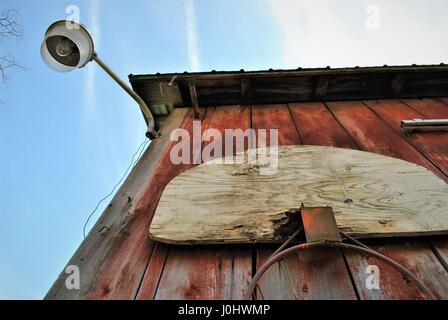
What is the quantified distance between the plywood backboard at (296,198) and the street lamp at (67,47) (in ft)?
3.84

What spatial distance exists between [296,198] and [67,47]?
1.94m

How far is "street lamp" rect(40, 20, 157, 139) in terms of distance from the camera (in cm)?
208

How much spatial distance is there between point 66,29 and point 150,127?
3.22 ft

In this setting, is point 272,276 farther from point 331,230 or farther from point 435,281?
point 435,281

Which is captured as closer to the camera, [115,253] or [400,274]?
[400,274]

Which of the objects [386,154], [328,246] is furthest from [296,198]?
[386,154]

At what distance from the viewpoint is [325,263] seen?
1.43 meters

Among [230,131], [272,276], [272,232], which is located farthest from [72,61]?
[272,276]

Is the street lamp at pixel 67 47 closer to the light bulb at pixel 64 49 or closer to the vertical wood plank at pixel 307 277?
the light bulb at pixel 64 49

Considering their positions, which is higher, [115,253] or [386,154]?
[386,154]

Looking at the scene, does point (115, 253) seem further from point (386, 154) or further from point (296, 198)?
point (386, 154)

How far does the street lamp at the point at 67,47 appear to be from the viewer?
81.9 inches

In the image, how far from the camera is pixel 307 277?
1376 mm
